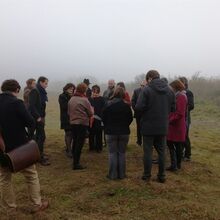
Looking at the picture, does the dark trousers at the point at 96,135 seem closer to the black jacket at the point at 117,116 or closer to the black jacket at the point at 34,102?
the black jacket at the point at 34,102

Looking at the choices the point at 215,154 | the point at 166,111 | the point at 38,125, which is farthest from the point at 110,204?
the point at 215,154

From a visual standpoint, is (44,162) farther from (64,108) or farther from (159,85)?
(159,85)

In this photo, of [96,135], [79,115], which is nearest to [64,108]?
[79,115]

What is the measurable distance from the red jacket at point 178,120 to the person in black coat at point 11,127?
3228mm

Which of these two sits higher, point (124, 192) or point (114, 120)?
point (114, 120)

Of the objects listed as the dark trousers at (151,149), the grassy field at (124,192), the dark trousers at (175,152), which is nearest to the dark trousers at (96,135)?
the grassy field at (124,192)

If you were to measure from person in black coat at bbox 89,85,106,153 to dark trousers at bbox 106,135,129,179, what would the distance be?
2121 mm

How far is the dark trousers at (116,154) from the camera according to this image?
747 centimetres

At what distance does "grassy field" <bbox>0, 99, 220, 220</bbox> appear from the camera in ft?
19.7

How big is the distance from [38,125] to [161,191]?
A: 10.6 feet

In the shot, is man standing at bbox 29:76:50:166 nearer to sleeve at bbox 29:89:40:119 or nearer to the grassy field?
sleeve at bbox 29:89:40:119

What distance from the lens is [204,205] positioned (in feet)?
20.8

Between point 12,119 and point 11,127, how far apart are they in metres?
0.12

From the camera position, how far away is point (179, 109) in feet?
25.9
